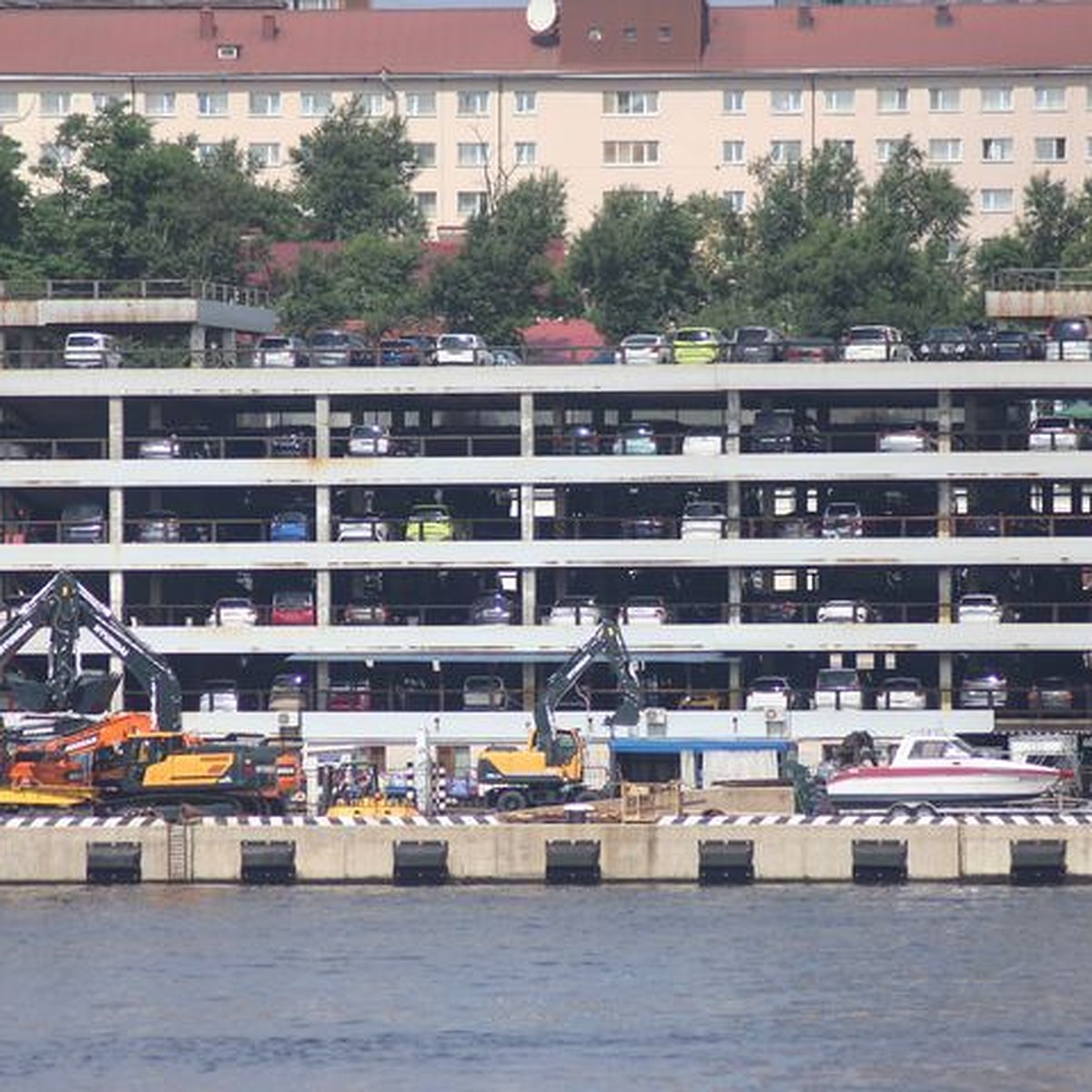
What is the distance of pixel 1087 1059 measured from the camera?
88562 mm

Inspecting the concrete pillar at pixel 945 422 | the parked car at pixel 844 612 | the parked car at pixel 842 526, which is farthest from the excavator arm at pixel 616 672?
the concrete pillar at pixel 945 422

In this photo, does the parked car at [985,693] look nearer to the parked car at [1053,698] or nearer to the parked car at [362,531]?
the parked car at [1053,698]

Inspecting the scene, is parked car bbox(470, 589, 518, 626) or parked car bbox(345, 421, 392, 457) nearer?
parked car bbox(470, 589, 518, 626)

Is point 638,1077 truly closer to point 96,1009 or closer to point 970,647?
point 96,1009

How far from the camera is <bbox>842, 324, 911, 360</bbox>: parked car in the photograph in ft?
478

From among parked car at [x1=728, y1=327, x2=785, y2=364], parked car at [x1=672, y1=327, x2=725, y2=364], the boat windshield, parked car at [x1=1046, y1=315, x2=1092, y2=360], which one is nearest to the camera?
the boat windshield

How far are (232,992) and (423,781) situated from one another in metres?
27.1

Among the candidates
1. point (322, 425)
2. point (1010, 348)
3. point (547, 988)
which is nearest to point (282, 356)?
point (322, 425)

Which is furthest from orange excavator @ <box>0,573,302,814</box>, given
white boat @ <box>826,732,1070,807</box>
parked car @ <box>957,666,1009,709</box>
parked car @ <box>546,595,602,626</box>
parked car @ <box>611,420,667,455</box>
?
parked car @ <box>957,666,1009,709</box>

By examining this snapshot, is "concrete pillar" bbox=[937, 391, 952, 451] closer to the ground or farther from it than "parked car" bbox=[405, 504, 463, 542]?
farther from it

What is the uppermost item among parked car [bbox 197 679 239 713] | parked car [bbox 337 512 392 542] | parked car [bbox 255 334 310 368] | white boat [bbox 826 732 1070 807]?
parked car [bbox 255 334 310 368]

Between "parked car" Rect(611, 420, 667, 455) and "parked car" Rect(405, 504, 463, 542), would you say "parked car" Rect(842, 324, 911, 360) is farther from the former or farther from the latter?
"parked car" Rect(405, 504, 463, 542)

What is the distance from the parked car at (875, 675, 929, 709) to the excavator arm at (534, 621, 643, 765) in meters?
10.2

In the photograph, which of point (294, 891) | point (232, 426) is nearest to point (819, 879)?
point (294, 891)
